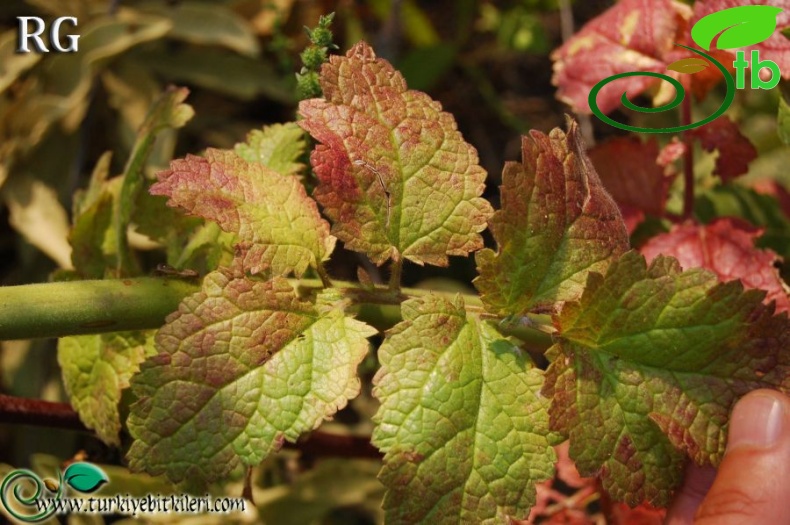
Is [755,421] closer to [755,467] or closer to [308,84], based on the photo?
[755,467]

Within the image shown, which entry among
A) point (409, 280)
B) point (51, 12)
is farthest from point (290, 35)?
point (409, 280)

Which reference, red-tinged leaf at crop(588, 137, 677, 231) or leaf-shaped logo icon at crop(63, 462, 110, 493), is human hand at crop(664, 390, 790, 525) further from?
leaf-shaped logo icon at crop(63, 462, 110, 493)

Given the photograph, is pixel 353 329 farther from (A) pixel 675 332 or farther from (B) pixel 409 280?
(B) pixel 409 280

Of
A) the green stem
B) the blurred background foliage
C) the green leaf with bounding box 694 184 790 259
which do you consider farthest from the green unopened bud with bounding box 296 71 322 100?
the green leaf with bounding box 694 184 790 259

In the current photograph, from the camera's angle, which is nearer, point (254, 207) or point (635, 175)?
point (254, 207)

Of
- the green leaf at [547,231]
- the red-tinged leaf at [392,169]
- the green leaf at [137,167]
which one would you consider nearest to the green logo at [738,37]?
the green leaf at [547,231]

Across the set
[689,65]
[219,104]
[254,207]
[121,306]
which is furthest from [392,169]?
[219,104]

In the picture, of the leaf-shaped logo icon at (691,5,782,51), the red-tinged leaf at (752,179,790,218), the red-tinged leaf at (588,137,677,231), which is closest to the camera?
the leaf-shaped logo icon at (691,5,782,51)

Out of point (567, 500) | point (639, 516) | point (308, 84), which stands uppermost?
point (308, 84)
